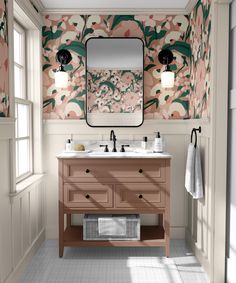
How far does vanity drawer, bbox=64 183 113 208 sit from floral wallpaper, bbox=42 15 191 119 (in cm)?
94

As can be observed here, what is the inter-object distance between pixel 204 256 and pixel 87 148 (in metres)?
1.64

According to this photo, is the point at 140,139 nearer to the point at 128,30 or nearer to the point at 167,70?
the point at 167,70

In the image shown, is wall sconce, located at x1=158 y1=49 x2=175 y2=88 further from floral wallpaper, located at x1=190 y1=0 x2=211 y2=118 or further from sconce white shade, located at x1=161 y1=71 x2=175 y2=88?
floral wallpaper, located at x1=190 y1=0 x2=211 y2=118

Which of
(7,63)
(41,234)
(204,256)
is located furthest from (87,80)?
(204,256)

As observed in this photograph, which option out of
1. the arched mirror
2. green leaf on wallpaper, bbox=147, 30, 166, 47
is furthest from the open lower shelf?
green leaf on wallpaper, bbox=147, 30, 166, 47

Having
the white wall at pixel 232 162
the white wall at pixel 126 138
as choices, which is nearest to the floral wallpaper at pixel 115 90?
the white wall at pixel 126 138

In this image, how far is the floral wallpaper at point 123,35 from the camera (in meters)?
4.01

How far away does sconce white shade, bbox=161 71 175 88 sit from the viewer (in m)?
3.87

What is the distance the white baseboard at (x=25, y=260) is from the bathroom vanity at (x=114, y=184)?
18.1 inches

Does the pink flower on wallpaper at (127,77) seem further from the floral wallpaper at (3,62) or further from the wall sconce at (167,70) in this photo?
the floral wallpaper at (3,62)

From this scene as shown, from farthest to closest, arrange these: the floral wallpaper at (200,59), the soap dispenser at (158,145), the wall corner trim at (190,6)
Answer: the soap dispenser at (158,145)
the wall corner trim at (190,6)
the floral wallpaper at (200,59)

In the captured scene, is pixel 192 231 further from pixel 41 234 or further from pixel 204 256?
pixel 41 234

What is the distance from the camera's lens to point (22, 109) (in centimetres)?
368

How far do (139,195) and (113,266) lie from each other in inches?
Answer: 26.8
